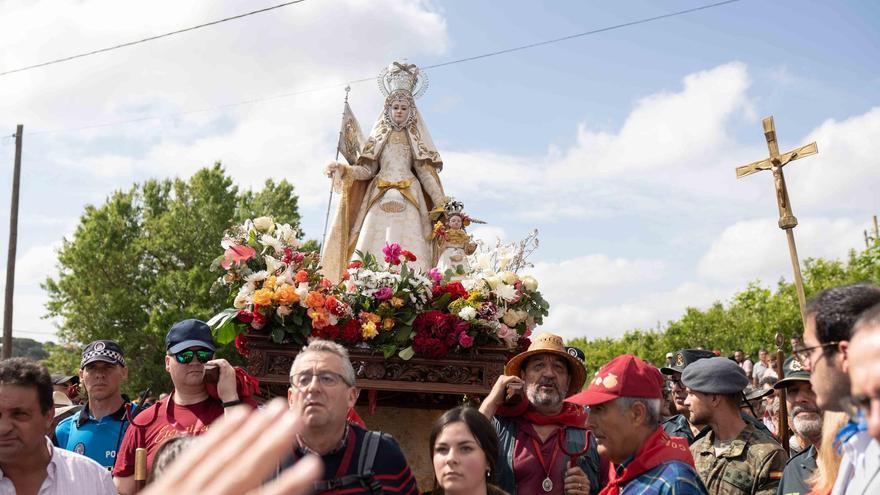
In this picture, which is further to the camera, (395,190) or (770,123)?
(395,190)

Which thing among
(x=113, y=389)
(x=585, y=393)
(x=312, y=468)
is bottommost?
(x=312, y=468)

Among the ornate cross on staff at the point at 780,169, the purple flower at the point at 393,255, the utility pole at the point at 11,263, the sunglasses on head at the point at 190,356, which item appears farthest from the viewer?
the utility pole at the point at 11,263

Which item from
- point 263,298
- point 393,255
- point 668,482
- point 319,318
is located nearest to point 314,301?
point 319,318

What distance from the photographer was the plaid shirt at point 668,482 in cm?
306

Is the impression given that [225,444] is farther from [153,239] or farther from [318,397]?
[153,239]

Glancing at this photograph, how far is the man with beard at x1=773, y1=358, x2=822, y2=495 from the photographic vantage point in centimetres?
406

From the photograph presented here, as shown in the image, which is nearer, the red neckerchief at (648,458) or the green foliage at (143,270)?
the red neckerchief at (648,458)

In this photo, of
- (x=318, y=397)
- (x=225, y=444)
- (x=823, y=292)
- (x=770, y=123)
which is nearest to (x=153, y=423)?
(x=318, y=397)

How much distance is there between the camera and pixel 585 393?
353cm

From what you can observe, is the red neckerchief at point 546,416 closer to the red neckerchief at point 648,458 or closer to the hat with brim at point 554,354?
the hat with brim at point 554,354

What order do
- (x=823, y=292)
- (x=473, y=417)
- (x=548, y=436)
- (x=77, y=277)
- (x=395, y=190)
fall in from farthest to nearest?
(x=77, y=277), (x=395, y=190), (x=548, y=436), (x=473, y=417), (x=823, y=292)

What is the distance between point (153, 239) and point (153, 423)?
32.4 m

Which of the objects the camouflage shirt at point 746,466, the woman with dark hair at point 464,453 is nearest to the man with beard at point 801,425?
the camouflage shirt at point 746,466

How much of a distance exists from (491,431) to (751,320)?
99.5ft
